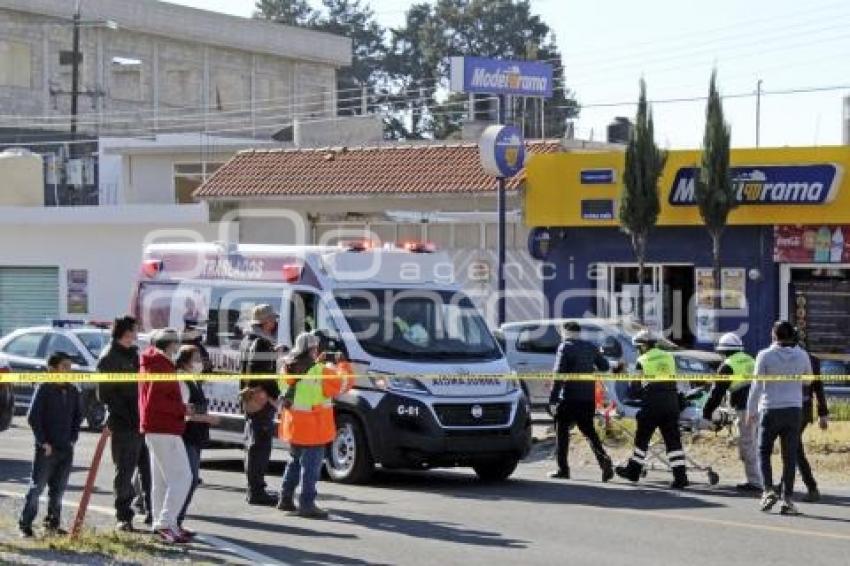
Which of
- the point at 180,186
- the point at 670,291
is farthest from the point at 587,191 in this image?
the point at 180,186

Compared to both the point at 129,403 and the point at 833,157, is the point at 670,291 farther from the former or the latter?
the point at 129,403

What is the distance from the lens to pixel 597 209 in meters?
34.9

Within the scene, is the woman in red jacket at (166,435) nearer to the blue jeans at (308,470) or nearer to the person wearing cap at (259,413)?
the blue jeans at (308,470)

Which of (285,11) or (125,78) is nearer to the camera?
(125,78)

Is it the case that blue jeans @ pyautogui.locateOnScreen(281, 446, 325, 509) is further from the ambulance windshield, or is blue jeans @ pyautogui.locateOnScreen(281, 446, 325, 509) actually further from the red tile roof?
the red tile roof

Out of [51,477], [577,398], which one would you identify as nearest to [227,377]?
[51,477]

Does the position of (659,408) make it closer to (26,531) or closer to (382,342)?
(382,342)

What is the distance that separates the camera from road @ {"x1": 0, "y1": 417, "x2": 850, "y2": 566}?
12.1 m

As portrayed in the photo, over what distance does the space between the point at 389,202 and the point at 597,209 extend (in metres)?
5.83

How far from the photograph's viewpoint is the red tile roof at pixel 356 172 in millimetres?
37656

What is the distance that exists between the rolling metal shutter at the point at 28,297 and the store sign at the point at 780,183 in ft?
56.8

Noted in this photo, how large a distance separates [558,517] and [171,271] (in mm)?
6681

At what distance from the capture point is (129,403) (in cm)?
1295

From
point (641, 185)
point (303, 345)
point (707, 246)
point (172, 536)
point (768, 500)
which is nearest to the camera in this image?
point (172, 536)
